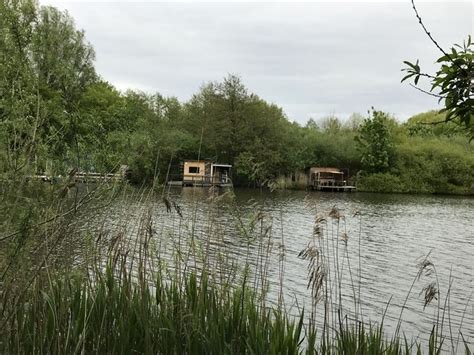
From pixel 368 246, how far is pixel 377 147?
44.1 meters

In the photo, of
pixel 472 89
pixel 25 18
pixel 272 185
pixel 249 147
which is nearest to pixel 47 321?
pixel 272 185

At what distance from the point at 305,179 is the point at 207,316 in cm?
5661

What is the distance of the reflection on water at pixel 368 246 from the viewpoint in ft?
21.2

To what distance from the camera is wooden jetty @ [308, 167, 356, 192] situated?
60156mm

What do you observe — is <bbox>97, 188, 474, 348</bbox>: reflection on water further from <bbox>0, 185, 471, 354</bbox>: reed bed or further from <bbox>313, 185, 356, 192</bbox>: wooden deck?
<bbox>313, 185, 356, 192</bbox>: wooden deck

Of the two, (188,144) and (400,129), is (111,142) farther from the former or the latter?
(400,129)

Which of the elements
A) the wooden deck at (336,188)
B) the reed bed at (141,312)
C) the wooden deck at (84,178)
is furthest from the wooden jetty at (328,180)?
the wooden deck at (84,178)

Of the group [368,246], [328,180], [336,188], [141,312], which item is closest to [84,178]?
[141,312]

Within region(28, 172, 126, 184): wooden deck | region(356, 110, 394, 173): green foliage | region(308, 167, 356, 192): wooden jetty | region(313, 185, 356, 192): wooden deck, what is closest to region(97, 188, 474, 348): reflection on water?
region(28, 172, 126, 184): wooden deck

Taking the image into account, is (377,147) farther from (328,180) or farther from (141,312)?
(141,312)

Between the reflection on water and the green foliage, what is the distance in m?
29.0

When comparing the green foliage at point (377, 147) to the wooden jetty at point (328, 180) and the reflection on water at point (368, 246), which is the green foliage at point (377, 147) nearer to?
the wooden jetty at point (328, 180)

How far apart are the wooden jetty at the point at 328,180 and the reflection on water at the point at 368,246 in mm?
26528

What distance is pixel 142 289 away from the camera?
5027mm
